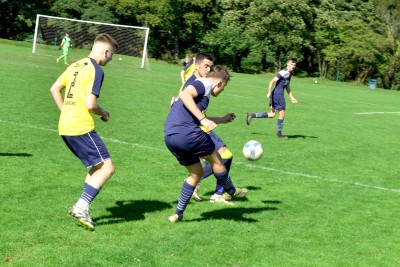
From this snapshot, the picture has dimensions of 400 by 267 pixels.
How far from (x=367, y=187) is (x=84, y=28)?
105 feet

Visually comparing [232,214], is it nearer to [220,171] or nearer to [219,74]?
[220,171]

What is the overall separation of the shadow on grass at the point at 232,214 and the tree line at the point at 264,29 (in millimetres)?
48298

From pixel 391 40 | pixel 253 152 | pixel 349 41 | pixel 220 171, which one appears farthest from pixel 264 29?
pixel 220 171

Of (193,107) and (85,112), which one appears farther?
(85,112)

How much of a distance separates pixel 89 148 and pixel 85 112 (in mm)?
383

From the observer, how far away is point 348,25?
57562 millimetres

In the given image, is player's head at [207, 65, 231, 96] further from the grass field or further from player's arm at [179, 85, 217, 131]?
the grass field

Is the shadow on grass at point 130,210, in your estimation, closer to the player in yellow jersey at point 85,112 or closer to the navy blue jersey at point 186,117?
Answer: the player in yellow jersey at point 85,112

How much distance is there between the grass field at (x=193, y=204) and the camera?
5887 mm

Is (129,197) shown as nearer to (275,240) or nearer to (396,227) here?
(275,240)

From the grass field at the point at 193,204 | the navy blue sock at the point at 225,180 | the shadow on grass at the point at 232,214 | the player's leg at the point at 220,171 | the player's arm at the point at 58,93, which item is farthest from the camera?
the shadow on grass at the point at 232,214

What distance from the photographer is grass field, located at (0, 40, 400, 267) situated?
5887mm

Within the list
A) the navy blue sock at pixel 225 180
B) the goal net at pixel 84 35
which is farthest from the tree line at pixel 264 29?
the navy blue sock at pixel 225 180

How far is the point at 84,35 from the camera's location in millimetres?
39000
